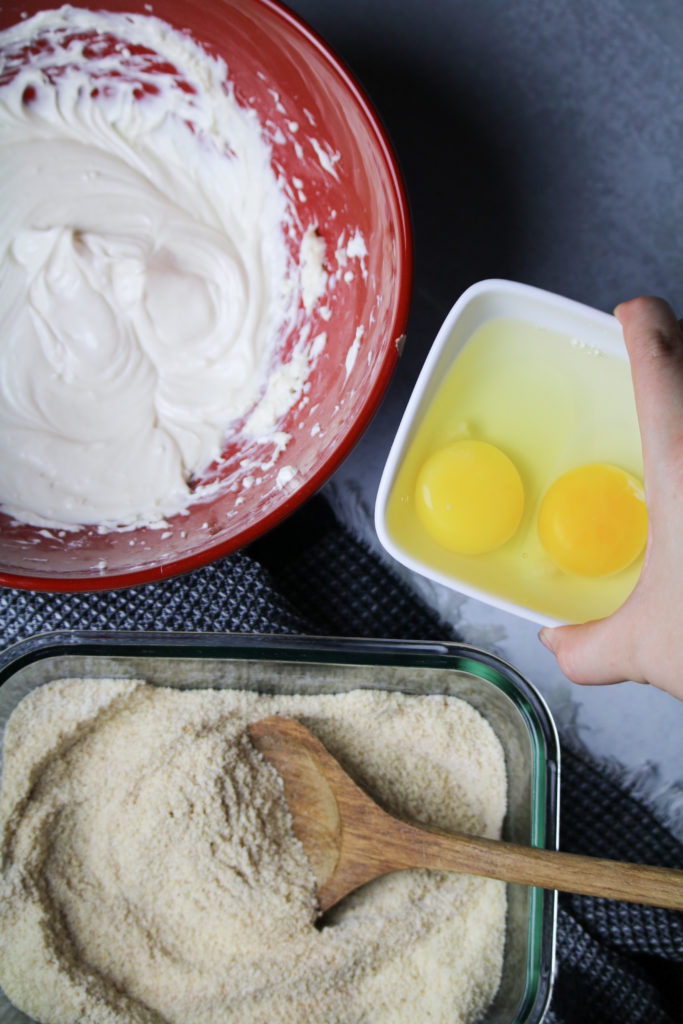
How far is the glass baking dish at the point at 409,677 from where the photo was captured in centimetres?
99

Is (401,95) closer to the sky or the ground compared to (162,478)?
closer to the sky

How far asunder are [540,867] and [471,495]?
1.34 ft

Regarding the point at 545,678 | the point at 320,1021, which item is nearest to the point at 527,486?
the point at 545,678

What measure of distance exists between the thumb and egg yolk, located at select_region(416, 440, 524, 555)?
0.13 m

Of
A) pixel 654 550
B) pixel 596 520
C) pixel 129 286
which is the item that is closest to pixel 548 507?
pixel 596 520

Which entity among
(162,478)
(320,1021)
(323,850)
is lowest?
(320,1021)

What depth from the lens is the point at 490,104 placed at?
39.4 inches

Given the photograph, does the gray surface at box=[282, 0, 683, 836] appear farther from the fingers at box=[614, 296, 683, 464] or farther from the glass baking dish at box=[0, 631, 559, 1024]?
the glass baking dish at box=[0, 631, 559, 1024]

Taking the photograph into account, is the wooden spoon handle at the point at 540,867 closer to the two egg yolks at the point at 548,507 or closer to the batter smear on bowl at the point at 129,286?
the two egg yolks at the point at 548,507

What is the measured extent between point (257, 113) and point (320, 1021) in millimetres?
1017

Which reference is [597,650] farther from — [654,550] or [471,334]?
[471,334]

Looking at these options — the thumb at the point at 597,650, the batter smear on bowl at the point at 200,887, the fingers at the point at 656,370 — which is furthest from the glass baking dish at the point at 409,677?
the fingers at the point at 656,370

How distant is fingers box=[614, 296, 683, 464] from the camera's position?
2.73 feet

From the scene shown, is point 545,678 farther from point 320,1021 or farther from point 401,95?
point 401,95
